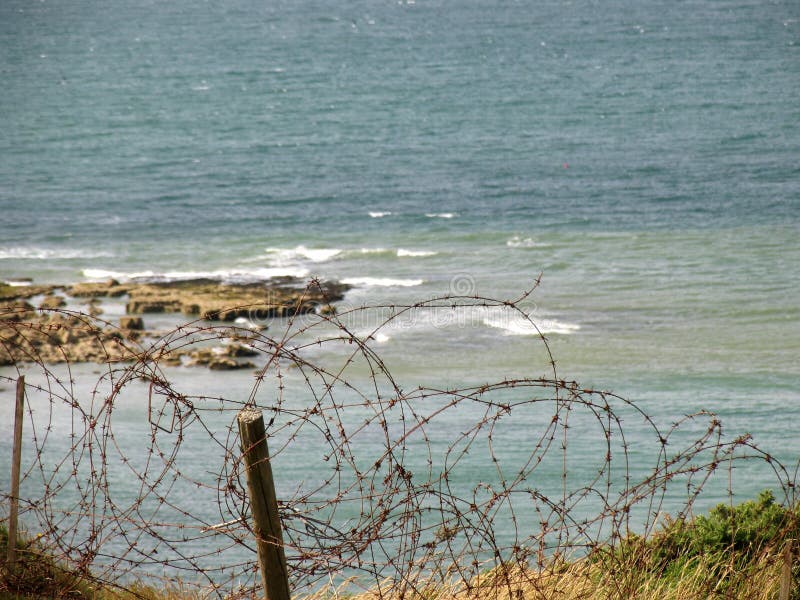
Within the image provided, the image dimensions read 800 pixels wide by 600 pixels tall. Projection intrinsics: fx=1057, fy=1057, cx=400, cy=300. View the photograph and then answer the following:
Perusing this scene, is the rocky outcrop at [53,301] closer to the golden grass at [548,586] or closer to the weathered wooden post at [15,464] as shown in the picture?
the golden grass at [548,586]

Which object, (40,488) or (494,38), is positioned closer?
(40,488)

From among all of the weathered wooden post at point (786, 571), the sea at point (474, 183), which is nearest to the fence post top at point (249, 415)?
the sea at point (474, 183)

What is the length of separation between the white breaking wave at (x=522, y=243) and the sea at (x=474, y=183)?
45 cm

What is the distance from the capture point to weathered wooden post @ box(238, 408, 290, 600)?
4.37m

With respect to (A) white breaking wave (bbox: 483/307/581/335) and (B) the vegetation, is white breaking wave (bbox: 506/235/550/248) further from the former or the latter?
(B) the vegetation

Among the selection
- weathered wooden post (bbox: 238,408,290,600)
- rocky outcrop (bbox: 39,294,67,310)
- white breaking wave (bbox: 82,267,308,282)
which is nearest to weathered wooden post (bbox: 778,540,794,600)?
weathered wooden post (bbox: 238,408,290,600)

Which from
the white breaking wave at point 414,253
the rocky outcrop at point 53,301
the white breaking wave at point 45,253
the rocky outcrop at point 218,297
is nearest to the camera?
the rocky outcrop at point 218,297

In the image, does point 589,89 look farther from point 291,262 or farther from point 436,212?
point 291,262

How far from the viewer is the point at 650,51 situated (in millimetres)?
85750

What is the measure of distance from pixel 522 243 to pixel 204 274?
36.6 ft

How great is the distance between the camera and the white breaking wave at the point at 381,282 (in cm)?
3030

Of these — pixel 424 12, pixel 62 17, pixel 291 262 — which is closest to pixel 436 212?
pixel 291 262

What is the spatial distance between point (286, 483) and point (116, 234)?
88.1ft

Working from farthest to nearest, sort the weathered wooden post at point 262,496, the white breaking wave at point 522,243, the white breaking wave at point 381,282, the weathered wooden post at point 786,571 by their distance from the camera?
the white breaking wave at point 522,243 → the white breaking wave at point 381,282 → the weathered wooden post at point 786,571 → the weathered wooden post at point 262,496
